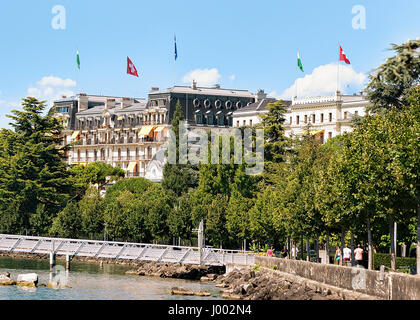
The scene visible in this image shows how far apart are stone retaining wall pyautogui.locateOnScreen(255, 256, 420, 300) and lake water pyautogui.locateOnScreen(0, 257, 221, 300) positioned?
10297 mm

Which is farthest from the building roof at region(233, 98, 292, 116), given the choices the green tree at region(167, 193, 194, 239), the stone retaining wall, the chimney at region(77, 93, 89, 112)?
the stone retaining wall

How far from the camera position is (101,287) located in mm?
61188

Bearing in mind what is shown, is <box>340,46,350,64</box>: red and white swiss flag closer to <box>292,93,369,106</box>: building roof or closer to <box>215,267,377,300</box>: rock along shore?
<box>292,93,369,106</box>: building roof

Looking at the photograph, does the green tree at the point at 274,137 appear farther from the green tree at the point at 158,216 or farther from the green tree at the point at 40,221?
the green tree at the point at 40,221

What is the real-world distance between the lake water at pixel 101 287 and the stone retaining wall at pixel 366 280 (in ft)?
33.8

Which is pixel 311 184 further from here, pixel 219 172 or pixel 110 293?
pixel 219 172

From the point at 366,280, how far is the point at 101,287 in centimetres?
2828

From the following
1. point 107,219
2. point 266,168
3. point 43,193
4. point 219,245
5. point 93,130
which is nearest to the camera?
point 219,245

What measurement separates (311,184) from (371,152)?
46.0ft

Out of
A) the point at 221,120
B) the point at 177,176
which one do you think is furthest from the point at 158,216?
the point at 221,120

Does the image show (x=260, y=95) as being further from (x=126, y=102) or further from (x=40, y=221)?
(x=40, y=221)

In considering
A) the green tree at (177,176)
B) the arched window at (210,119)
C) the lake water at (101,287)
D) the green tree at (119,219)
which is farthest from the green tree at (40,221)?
the arched window at (210,119)

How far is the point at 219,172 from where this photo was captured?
90562 millimetres
